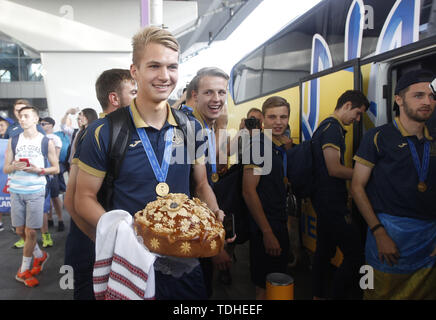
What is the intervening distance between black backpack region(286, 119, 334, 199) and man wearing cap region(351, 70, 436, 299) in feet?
1.85

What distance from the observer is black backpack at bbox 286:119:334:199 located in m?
3.00

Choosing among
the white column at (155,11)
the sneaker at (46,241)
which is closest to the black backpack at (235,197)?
the white column at (155,11)

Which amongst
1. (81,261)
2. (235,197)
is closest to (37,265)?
(81,261)

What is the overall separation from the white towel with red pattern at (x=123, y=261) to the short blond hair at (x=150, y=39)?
→ 75 cm

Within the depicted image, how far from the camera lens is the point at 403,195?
2.26m

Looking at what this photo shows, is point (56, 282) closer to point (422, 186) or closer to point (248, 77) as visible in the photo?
point (422, 186)

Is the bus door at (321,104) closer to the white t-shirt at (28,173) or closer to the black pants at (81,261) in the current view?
the black pants at (81,261)

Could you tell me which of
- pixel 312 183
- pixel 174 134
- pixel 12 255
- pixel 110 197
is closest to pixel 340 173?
pixel 312 183

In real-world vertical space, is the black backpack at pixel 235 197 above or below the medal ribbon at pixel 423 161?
Result: below

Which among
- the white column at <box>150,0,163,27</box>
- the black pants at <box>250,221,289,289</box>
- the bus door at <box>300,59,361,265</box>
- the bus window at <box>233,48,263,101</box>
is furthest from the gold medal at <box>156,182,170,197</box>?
the bus window at <box>233,48,263,101</box>

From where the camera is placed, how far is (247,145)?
2789mm

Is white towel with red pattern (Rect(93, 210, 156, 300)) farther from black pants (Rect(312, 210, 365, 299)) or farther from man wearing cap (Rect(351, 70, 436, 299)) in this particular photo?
black pants (Rect(312, 210, 365, 299))

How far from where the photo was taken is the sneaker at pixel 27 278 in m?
3.68
